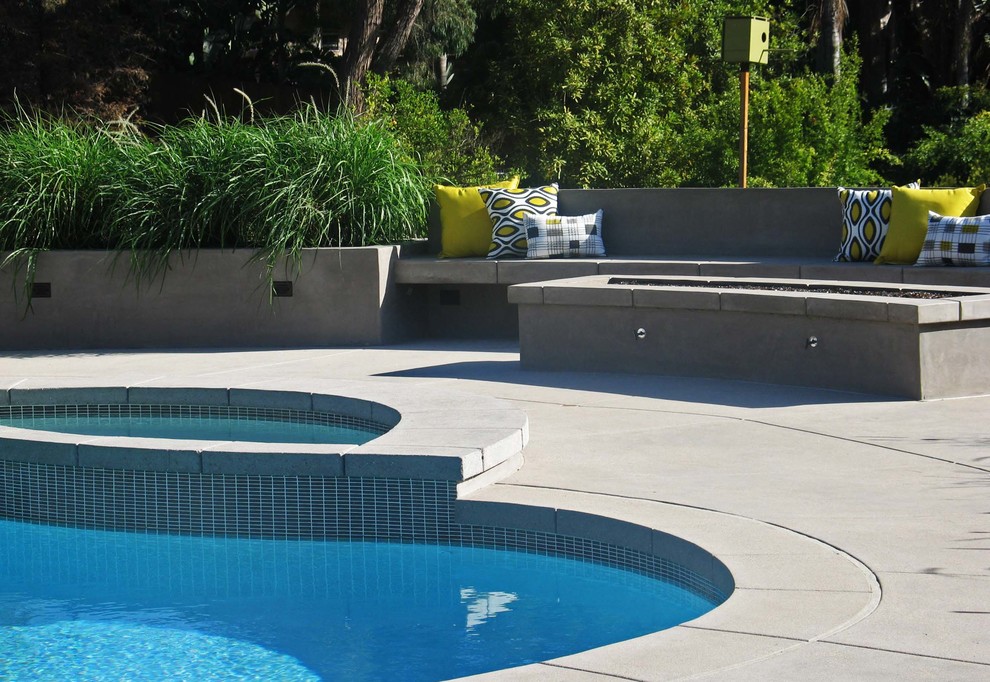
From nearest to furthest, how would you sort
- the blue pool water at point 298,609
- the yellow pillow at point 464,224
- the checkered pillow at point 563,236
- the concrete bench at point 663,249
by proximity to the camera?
1. the blue pool water at point 298,609
2. the concrete bench at point 663,249
3. the checkered pillow at point 563,236
4. the yellow pillow at point 464,224

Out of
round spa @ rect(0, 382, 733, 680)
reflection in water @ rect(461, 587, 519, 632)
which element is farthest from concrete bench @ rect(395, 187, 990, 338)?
reflection in water @ rect(461, 587, 519, 632)

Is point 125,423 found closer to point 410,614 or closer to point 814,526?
point 410,614

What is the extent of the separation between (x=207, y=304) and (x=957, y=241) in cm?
509

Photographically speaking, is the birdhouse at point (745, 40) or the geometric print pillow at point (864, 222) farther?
the birdhouse at point (745, 40)

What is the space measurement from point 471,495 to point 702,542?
1019 millimetres

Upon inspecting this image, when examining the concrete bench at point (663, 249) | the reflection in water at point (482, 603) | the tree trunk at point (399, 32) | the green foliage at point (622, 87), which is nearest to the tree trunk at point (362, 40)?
the tree trunk at point (399, 32)

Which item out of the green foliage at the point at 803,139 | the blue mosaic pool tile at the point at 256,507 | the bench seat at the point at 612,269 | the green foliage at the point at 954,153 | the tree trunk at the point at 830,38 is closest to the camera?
the blue mosaic pool tile at the point at 256,507

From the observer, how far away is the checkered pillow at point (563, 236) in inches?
352

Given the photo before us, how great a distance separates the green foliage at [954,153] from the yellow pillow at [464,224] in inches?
420

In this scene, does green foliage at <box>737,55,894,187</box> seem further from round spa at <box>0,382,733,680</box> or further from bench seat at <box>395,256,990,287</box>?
round spa at <box>0,382,733,680</box>

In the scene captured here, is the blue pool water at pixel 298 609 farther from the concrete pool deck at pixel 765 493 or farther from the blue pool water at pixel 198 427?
the blue pool water at pixel 198 427

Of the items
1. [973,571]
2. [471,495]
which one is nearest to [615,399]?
[471,495]

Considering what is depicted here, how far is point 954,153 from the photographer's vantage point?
19.0 meters

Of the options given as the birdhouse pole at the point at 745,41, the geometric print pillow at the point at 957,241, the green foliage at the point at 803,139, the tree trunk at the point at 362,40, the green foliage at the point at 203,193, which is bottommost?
the geometric print pillow at the point at 957,241
